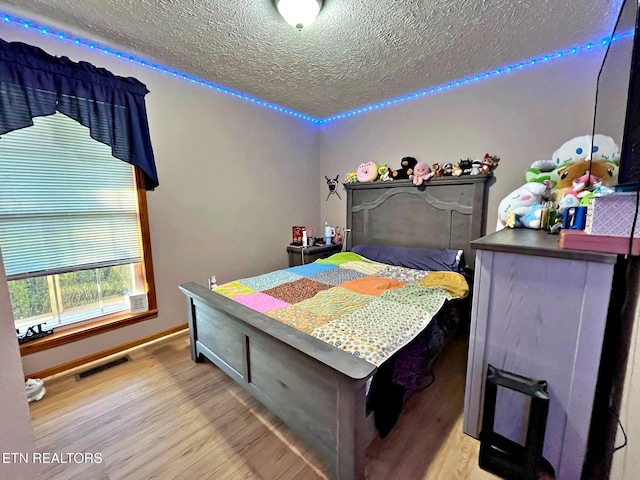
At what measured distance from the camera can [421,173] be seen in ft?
9.27

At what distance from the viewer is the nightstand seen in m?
3.39

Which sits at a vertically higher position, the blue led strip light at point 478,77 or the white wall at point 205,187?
the blue led strip light at point 478,77

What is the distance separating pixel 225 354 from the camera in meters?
1.83

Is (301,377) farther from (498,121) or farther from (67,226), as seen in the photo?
(498,121)

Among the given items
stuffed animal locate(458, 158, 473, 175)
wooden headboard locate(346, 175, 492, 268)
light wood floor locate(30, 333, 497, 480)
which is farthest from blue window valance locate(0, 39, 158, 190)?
stuffed animal locate(458, 158, 473, 175)

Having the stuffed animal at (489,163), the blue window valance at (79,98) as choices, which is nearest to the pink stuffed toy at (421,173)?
the stuffed animal at (489,163)

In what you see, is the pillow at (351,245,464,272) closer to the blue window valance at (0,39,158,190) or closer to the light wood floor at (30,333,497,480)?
the light wood floor at (30,333,497,480)

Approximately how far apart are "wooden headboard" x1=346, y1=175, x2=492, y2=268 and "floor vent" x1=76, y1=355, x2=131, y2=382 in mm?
2633

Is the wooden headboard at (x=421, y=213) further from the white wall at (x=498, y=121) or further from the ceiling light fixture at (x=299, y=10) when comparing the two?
the ceiling light fixture at (x=299, y=10)

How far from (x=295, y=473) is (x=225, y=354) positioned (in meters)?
Result: 0.84

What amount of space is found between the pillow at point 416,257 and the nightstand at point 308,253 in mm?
440

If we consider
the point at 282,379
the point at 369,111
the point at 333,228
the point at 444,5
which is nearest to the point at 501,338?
the point at 282,379

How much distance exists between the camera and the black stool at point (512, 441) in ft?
3.68

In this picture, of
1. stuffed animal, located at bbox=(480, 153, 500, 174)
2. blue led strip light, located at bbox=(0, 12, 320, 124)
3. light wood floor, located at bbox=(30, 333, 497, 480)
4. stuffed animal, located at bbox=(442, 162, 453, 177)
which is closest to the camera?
light wood floor, located at bbox=(30, 333, 497, 480)
